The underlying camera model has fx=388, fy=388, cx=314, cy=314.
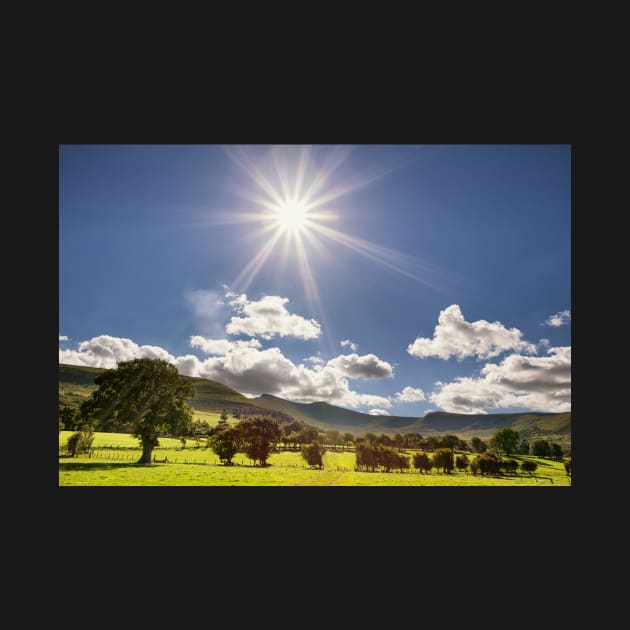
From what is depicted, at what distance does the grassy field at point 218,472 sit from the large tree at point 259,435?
545 millimetres

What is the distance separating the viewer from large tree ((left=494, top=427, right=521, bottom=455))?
2441 centimetres

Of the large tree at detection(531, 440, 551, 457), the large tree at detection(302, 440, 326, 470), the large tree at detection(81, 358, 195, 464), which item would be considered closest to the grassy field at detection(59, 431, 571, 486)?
the large tree at detection(302, 440, 326, 470)

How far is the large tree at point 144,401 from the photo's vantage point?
65.9 ft

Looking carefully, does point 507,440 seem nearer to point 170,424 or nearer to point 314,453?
point 314,453

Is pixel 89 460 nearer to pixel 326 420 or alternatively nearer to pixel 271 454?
pixel 271 454

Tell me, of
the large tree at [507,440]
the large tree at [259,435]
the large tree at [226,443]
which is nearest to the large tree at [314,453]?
the large tree at [259,435]

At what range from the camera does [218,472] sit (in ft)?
60.1

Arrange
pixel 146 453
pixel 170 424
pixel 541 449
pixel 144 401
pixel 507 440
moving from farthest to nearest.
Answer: pixel 507 440, pixel 541 449, pixel 170 424, pixel 146 453, pixel 144 401

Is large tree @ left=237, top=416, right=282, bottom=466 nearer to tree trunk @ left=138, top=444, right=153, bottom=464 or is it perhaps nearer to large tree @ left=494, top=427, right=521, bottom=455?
tree trunk @ left=138, top=444, right=153, bottom=464

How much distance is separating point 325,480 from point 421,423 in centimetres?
1826

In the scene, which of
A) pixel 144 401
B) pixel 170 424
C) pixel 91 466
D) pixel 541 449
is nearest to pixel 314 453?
pixel 170 424

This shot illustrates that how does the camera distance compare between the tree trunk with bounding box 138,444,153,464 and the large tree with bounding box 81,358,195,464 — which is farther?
the tree trunk with bounding box 138,444,153,464

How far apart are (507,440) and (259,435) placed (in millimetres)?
16544

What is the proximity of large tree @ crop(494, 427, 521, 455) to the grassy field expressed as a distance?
8.90 feet
